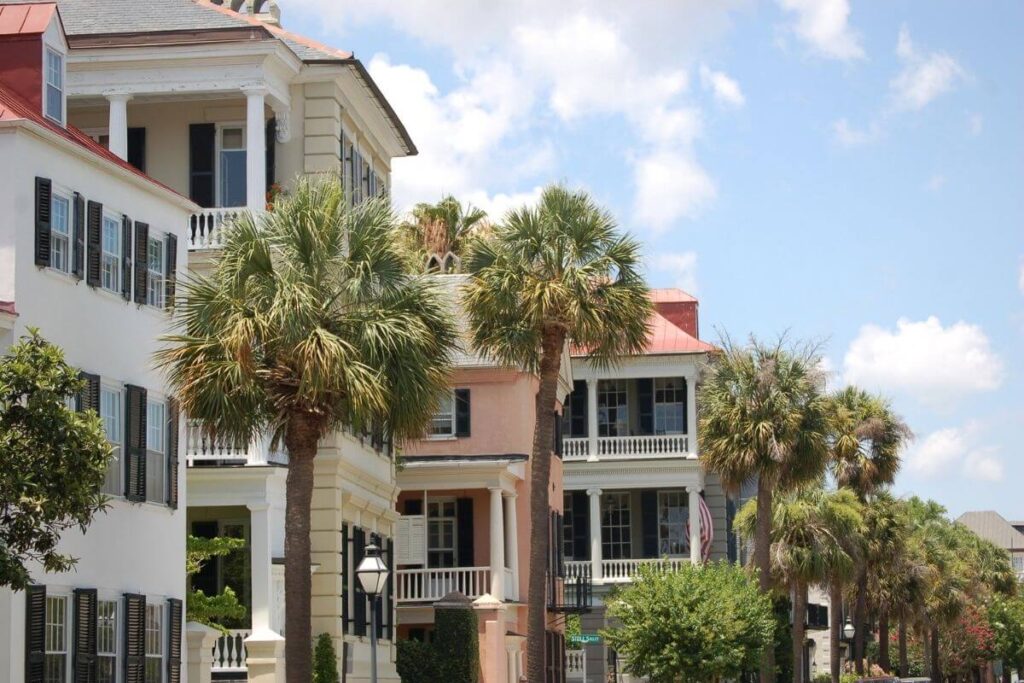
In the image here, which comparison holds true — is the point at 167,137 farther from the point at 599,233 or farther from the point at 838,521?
the point at 838,521

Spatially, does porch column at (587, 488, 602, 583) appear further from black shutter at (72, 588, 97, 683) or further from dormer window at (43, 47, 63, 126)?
black shutter at (72, 588, 97, 683)

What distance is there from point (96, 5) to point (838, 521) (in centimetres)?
3056

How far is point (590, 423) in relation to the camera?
66812 millimetres

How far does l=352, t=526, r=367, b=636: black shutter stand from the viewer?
3834 centimetres

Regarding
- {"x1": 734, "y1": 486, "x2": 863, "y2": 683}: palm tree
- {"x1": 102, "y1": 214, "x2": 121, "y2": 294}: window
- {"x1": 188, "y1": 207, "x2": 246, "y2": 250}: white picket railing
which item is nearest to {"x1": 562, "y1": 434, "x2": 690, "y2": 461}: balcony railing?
{"x1": 734, "y1": 486, "x2": 863, "y2": 683}: palm tree

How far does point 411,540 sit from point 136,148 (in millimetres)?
Answer: 12927

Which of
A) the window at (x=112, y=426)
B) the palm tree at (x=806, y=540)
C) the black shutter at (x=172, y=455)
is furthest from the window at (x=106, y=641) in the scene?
the palm tree at (x=806, y=540)

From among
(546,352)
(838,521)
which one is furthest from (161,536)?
(838,521)

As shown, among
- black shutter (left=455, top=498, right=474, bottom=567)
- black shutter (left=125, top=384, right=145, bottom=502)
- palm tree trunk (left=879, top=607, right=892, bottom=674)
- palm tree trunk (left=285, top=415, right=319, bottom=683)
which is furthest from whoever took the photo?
palm tree trunk (left=879, top=607, right=892, bottom=674)

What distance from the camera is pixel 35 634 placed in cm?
2511

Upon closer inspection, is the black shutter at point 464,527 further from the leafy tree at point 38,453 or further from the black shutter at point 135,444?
the leafy tree at point 38,453

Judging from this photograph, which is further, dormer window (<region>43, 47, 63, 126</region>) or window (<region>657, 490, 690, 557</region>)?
Result: window (<region>657, 490, 690, 557</region>)

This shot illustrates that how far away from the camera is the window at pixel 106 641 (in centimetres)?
2722

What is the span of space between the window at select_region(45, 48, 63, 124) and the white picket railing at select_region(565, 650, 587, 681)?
34.0 meters
